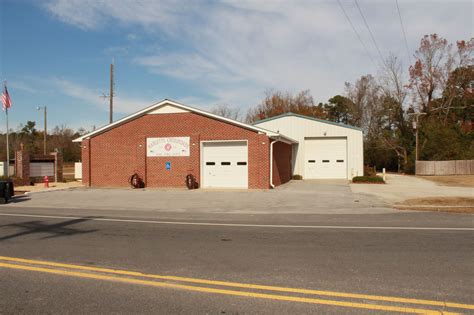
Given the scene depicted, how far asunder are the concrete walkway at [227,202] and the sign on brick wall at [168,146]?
4.28 meters

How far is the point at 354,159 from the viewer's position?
98.3ft

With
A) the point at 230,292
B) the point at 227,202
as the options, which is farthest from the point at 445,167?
the point at 230,292

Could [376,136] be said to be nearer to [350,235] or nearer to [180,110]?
[180,110]

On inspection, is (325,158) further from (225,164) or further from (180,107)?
(180,107)

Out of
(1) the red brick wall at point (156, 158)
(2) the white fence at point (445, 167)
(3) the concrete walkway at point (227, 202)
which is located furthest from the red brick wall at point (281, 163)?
(2) the white fence at point (445, 167)

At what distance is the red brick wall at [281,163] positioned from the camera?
23.3 m

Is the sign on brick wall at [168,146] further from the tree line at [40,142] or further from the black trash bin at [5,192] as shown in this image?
the tree line at [40,142]

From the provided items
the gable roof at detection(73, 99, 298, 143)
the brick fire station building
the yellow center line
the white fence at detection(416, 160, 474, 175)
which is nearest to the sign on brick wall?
the brick fire station building

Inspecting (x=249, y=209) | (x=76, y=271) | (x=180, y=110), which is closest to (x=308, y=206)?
(x=249, y=209)

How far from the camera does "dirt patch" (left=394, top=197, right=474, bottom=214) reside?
13375 mm

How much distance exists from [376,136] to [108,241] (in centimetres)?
4911

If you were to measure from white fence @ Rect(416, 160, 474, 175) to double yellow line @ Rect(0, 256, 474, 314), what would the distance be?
38589 millimetres

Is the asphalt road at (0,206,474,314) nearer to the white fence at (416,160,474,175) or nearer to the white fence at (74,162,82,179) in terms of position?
the white fence at (74,162,82,179)

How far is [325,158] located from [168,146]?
13436mm
